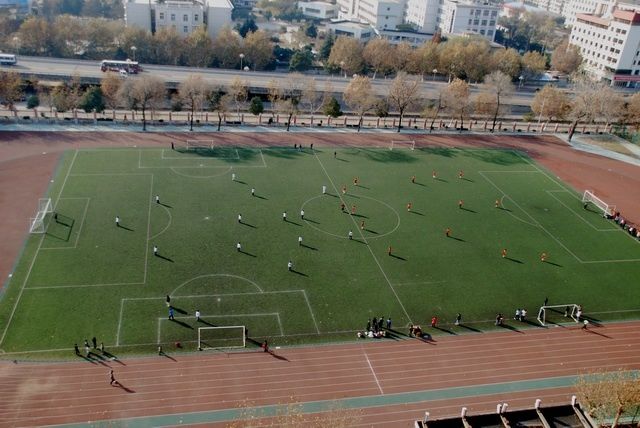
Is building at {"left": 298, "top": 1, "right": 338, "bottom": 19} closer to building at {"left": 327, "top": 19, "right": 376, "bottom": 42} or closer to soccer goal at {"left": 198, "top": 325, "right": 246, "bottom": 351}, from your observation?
building at {"left": 327, "top": 19, "right": 376, "bottom": 42}

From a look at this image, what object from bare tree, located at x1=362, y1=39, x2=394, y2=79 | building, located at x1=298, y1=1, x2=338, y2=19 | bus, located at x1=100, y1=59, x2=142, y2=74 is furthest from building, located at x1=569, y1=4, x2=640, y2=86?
bus, located at x1=100, y1=59, x2=142, y2=74

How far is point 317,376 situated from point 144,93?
2164 inches

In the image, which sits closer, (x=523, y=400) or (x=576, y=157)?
(x=523, y=400)

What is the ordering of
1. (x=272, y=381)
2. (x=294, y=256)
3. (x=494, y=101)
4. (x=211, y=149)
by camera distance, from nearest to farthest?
(x=272, y=381) < (x=294, y=256) < (x=211, y=149) < (x=494, y=101)

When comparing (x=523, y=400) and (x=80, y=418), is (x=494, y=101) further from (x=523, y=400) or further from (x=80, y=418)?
(x=80, y=418)

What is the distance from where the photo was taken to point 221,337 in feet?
135

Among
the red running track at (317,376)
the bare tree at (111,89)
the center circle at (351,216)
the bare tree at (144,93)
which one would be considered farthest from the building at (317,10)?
the red running track at (317,376)

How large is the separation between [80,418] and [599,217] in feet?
190

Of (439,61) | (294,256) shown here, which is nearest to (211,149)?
(294,256)

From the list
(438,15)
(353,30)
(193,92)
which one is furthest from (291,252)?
(438,15)

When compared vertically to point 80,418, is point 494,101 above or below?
above

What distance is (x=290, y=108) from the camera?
3297 inches

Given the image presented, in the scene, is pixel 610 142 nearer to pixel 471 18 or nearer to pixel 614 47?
pixel 614 47

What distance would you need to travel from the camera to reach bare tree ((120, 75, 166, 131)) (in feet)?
255
